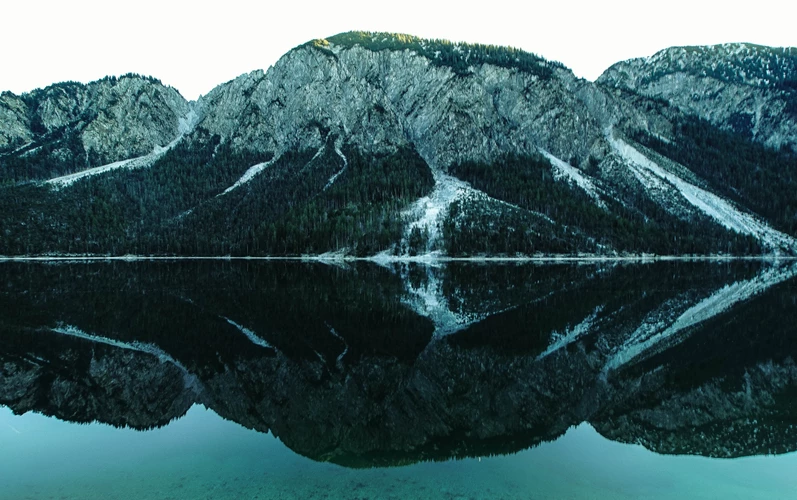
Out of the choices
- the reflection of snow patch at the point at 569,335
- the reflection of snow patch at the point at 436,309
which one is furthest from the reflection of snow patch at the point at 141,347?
the reflection of snow patch at the point at 569,335

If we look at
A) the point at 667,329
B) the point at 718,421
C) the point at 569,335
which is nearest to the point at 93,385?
the point at 569,335

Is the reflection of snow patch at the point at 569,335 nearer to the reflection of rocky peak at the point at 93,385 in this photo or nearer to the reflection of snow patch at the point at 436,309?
the reflection of snow patch at the point at 436,309

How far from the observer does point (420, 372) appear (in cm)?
2870

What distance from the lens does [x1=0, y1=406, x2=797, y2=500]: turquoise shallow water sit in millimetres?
15938

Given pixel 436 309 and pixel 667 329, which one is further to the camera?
pixel 436 309

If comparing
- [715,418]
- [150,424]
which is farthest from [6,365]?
[715,418]

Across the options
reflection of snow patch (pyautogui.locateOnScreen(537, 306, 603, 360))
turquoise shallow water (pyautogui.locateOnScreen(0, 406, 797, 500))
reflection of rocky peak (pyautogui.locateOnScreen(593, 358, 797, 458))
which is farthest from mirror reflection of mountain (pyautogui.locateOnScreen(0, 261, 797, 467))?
turquoise shallow water (pyautogui.locateOnScreen(0, 406, 797, 500))

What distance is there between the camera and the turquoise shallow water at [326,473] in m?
15.9

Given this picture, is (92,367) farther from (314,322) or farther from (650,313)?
(650,313)

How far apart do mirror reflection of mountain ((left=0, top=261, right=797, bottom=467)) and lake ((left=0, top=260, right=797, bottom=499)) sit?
145 mm

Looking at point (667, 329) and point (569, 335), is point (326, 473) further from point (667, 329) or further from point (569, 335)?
point (667, 329)

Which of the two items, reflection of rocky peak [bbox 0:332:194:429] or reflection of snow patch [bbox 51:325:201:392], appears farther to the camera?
reflection of snow patch [bbox 51:325:201:392]

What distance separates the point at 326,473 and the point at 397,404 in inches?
274

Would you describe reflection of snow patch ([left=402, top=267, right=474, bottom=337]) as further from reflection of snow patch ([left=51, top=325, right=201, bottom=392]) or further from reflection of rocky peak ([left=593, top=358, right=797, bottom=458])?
reflection of rocky peak ([left=593, top=358, right=797, bottom=458])
